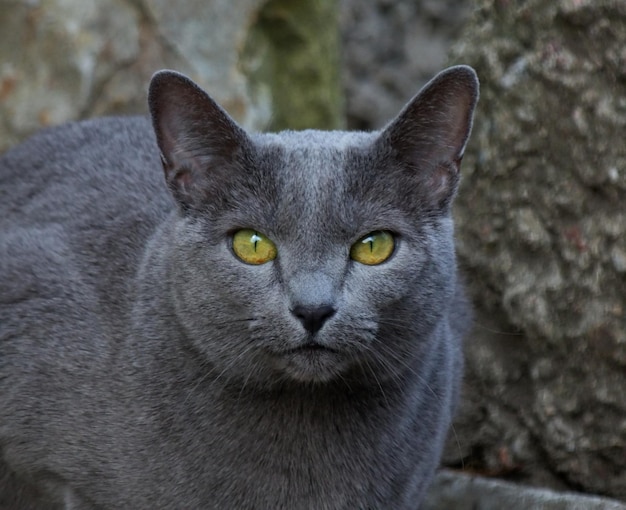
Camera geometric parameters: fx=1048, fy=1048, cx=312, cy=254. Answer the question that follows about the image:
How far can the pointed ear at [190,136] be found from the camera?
2244mm

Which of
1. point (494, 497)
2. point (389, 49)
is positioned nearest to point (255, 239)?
point (494, 497)

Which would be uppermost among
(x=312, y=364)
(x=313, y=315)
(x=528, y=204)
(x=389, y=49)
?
(x=389, y=49)

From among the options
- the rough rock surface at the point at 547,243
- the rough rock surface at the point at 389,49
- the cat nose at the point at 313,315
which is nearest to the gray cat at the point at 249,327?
the cat nose at the point at 313,315

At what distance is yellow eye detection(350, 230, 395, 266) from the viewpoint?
2182 millimetres

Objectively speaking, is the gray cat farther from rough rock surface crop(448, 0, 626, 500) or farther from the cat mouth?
rough rock surface crop(448, 0, 626, 500)

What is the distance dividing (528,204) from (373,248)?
Result: 1010mm

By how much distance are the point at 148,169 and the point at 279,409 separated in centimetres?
90

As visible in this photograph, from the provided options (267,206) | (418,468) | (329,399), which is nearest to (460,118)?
(267,206)

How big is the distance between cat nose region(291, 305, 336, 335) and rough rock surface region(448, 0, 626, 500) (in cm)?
114

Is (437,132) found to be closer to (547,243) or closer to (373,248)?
(373,248)

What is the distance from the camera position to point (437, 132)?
7.57 feet

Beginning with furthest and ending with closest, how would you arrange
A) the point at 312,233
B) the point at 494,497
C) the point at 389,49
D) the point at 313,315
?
1. the point at 389,49
2. the point at 494,497
3. the point at 312,233
4. the point at 313,315

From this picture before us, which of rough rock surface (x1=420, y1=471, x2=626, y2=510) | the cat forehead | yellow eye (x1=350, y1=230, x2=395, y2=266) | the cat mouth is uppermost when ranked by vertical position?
the cat forehead

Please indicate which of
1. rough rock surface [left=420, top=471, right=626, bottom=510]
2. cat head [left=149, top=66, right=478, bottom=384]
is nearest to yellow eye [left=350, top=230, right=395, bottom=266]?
cat head [left=149, top=66, right=478, bottom=384]
